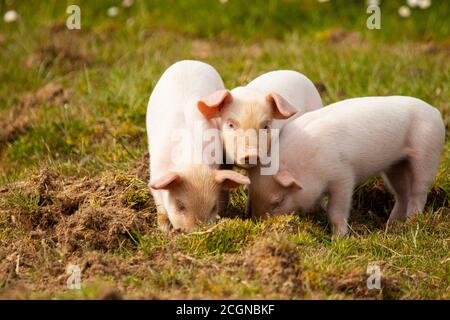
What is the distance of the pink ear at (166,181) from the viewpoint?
17.5ft

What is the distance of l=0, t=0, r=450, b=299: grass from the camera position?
489cm

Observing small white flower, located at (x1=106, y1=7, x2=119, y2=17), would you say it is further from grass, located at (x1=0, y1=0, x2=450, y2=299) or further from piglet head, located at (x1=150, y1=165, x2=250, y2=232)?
piglet head, located at (x1=150, y1=165, x2=250, y2=232)

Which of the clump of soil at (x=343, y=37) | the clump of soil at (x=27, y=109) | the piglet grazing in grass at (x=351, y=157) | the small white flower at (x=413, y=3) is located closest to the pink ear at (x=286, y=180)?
the piglet grazing in grass at (x=351, y=157)

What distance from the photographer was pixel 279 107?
18.9ft

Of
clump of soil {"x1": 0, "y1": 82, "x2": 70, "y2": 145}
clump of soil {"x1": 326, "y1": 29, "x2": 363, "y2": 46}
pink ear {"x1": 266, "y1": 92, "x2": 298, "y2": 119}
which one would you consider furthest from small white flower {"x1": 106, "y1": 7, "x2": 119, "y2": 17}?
pink ear {"x1": 266, "y1": 92, "x2": 298, "y2": 119}

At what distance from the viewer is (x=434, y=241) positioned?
18.8ft

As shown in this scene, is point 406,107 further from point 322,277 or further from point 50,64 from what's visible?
point 50,64

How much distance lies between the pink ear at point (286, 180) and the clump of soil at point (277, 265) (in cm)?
84

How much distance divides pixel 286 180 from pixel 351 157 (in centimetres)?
64

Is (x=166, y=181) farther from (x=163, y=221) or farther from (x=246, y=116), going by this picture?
(x=246, y=116)

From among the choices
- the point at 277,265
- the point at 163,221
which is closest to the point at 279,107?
the point at 163,221

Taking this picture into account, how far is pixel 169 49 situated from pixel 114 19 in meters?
1.56

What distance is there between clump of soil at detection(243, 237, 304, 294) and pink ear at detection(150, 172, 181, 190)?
0.74 meters
